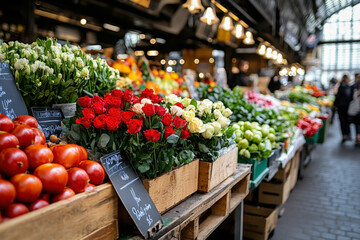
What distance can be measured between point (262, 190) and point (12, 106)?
2.87m

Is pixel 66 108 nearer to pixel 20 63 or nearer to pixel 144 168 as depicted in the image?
pixel 20 63

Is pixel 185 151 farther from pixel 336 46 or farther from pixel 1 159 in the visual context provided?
pixel 336 46

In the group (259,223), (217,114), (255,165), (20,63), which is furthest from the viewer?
(259,223)

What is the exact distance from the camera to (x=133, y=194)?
1.31m

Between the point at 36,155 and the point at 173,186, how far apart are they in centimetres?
70

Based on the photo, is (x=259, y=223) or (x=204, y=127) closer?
(x=204, y=127)

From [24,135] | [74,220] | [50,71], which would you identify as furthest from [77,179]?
[50,71]

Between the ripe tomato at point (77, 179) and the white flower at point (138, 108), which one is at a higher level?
the white flower at point (138, 108)

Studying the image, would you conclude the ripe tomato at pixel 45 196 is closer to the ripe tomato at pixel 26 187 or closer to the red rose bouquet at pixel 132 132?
the ripe tomato at pixel 26 187

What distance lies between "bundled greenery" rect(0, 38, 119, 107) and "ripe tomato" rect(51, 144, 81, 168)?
0.56 meters

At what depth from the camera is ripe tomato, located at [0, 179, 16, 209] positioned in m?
0.92

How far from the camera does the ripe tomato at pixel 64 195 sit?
1.09m

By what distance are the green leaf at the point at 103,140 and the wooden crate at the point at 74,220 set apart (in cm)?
21

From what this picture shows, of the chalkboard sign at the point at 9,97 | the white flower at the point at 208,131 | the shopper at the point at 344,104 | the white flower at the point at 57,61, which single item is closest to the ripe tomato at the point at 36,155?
the chalkboard sign at the point at 9,97
